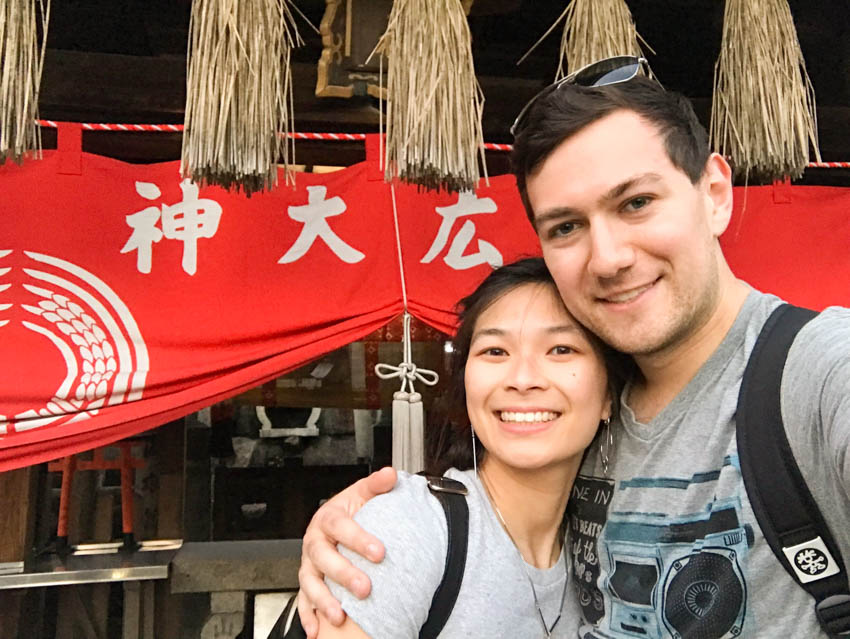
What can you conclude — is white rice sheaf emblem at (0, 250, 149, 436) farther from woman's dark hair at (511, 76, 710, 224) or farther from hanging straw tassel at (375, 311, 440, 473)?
woman's dark hair at (511, 76, 710, 224)

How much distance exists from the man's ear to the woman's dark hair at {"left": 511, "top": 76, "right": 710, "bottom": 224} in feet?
0.11

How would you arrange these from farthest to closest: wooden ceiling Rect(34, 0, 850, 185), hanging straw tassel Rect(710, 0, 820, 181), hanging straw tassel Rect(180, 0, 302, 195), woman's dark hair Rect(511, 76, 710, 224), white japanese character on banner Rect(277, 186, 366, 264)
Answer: wooden ceiling Rect(34, 0, 850, 185)
white japanese character on banner Rect(277, 186, 366, 264)
hanging straw tassel Rect(710, 0, 820, 181)
hanging straw tassel Rect(180, 0, 302, 195)
woman's dark hair Rect(511, 76, 710, 224)

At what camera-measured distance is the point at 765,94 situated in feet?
6.57

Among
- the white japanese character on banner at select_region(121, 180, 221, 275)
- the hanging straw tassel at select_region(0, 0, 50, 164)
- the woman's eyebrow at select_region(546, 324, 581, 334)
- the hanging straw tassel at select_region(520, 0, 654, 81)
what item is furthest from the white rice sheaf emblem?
the hanging straw tassel at select_region(520, 0, 654, 81)

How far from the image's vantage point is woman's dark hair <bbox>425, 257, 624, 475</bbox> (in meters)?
1.40

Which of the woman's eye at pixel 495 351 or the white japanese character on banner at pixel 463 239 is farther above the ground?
the white japanese character on banner at pixel 463 239

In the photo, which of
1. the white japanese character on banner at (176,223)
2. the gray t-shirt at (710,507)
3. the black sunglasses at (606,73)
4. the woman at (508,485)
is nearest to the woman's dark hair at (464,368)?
the woman at (508,485)

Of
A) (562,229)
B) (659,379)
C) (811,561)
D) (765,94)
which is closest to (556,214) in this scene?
(562,229)

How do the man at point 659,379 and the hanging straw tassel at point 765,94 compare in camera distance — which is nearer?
the man at point 659,379

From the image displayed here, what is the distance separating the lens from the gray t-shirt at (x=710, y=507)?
3.00 ft

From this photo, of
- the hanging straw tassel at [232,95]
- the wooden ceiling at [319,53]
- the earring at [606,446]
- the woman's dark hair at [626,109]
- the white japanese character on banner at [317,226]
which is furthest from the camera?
the wooden ceiling at [319,53]

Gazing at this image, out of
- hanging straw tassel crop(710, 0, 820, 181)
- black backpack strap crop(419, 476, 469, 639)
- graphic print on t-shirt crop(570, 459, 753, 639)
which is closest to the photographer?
graphic print on t-shirt crop(570, 459, 753, 639)

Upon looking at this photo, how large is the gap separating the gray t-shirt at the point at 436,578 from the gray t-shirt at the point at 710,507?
0.50 ft

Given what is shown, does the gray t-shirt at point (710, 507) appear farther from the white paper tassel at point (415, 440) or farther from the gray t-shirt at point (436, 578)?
the white paper tassel at point (415, 440)
